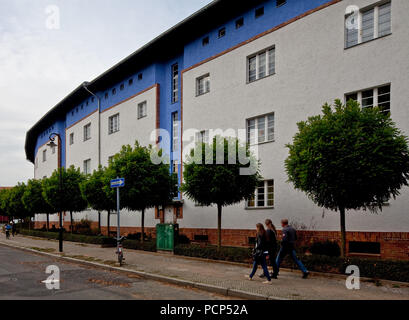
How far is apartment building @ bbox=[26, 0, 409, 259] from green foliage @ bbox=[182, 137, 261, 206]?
8.45ft

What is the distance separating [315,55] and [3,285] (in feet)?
44.1

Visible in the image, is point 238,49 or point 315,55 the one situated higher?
point 238,49

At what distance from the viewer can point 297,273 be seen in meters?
11.8

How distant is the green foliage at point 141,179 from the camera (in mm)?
18781

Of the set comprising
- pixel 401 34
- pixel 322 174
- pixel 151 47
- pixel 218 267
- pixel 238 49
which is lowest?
pixel 218 267

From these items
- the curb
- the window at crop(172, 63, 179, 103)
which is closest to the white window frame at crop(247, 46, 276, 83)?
the window at crop(172, 63, 179, 103)

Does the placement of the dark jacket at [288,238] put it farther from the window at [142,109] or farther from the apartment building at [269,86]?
Result: the window at [142,109]

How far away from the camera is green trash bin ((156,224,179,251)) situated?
1716 centimetres

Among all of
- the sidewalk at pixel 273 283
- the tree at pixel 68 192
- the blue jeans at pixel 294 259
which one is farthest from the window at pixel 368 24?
the tree at pixel 68 192

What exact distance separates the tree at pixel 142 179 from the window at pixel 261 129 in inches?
175

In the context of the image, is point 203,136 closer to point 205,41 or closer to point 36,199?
point 205,41
